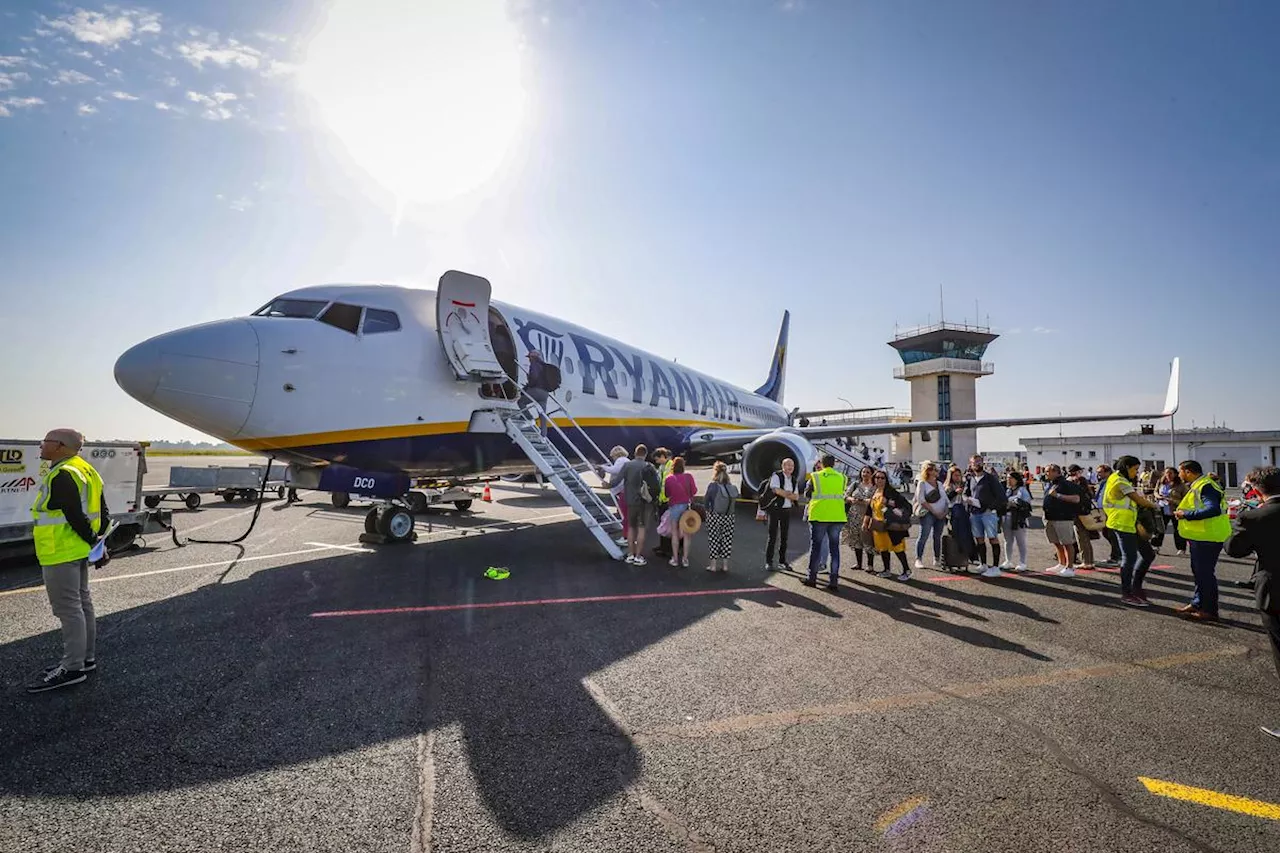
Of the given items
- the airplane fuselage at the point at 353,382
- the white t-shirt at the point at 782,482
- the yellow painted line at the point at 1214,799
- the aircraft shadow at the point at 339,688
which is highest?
the airplane fuselage at the point at 353,382

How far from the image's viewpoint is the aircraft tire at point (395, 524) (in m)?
9.92

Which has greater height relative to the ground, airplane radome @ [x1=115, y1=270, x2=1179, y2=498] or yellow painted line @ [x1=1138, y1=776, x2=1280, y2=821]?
airplane radome @ [x1=115, y1=270, x2=1179, y2=498]

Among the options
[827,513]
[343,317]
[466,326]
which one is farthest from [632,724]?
[466,326]

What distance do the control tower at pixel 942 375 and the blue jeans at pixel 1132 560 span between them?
54620 mm

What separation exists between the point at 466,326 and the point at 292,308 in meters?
2.37

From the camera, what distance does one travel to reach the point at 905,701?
12.8ft

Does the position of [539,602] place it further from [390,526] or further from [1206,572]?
[1206,572]

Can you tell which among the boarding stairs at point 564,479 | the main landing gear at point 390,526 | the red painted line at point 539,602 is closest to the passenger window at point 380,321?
the boarding stairs at point 564,479

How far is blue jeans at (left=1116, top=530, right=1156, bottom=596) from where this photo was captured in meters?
6.72

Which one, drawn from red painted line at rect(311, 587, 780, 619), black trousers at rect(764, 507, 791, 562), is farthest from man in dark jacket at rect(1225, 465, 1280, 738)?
black trousers at rect(764, 507, 791, 562)

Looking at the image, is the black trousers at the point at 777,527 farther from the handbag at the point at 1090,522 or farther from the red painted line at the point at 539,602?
the handbag at the point at 1090,522

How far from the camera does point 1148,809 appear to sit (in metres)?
2.73

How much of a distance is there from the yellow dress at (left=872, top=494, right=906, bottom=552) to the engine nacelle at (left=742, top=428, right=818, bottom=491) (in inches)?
134

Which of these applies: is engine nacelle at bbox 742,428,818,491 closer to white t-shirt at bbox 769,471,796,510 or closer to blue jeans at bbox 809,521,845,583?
white t-shirt at bbox 769,471,796,510
